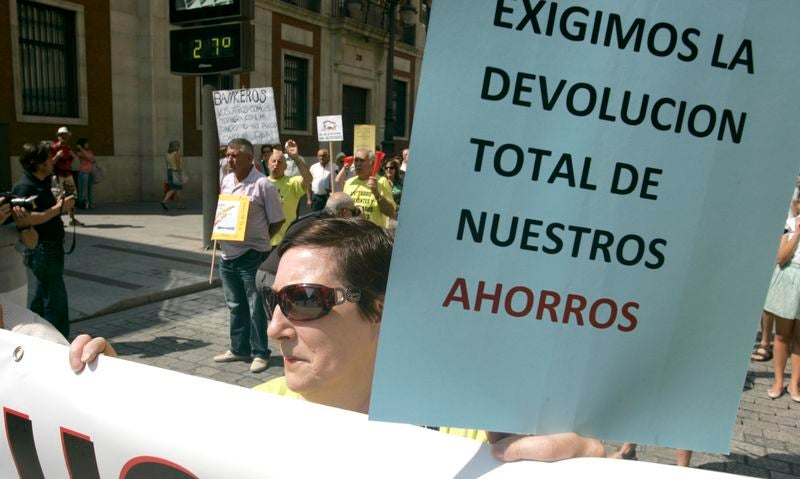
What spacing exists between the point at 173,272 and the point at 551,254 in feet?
26.3

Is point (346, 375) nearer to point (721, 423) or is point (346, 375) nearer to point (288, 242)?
point (288, 242)

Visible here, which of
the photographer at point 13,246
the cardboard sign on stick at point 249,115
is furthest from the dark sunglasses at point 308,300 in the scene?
the cardboard sign on stick at point 249,115

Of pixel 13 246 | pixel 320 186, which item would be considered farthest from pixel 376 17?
pixel 13 246

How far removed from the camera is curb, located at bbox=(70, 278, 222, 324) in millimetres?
6398

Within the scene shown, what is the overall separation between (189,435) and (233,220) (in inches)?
162

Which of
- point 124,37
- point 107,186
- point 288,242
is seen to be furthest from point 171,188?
point 288,242

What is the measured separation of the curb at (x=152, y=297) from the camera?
21.0 feet

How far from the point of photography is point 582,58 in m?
0.92

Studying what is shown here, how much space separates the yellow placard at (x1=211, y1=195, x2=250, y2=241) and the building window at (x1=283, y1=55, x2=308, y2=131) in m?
17.5

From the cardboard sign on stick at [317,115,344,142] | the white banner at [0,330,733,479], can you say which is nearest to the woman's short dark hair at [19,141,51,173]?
the white banner at [0,330,733,479]

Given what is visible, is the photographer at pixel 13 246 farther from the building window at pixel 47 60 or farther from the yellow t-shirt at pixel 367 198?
the building window at pixel 47 60

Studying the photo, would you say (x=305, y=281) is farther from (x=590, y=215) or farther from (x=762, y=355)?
(x=762, y=355)

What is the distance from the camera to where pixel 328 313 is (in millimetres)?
1453

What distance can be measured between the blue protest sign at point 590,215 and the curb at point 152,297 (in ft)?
20.2
